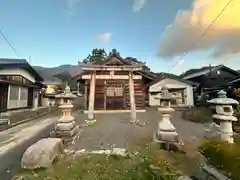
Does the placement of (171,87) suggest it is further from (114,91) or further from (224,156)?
(224,156)

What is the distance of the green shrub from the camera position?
8.25 feet

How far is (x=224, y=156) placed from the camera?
8.97ft

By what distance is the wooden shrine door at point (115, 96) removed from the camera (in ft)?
61.5

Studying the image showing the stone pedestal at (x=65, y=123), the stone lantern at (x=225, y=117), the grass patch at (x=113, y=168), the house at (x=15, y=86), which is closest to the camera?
the grass patch at (x=113, y=168)

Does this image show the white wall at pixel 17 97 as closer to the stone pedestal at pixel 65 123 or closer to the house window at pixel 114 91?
the house window at pixel 114 91

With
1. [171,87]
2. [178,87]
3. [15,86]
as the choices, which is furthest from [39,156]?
[178,87]

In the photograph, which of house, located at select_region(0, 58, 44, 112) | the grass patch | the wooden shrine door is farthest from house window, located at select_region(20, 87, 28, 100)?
the grass patch

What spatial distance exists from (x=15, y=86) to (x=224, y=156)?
71.0 ft

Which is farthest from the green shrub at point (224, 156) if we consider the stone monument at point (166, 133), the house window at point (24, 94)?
the house window at point (24, 94)

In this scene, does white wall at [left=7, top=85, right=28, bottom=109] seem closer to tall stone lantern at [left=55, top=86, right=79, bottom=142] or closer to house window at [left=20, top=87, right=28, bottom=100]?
house window at [left=20, top=87, right=28, bottom=100]

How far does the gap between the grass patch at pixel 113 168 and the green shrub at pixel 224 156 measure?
2.18 ft

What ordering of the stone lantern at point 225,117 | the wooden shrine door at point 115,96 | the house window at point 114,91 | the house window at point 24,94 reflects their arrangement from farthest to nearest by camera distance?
1. the house window at point 24,94
2. the house window at point 114,91
3. the wooden shrine door at point 115,96
4. the stone lantern at point 225,117

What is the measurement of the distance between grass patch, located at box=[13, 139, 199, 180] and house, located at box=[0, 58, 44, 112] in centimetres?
1552

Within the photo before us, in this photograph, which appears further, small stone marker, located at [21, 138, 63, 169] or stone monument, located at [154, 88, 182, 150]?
stone monument, located at [154, 88, 182, 150]
